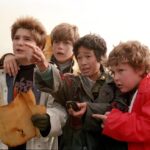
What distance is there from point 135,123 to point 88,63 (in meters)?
0.69

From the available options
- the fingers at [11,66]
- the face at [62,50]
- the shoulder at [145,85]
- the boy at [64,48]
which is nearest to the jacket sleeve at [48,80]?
the fingers at [11,66]

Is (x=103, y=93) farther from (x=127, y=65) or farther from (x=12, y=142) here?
(x=12, y=142)

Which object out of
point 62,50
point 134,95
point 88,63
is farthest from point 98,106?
point 62,50

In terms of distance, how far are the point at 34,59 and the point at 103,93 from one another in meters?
0.55

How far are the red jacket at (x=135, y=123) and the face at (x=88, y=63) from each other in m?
0.50

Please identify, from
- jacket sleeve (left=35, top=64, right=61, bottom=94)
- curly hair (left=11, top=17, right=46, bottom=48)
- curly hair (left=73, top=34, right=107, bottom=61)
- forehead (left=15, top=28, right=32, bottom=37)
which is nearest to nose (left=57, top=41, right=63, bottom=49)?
curly hair (left=73, top=34, right=107, bottom=61)

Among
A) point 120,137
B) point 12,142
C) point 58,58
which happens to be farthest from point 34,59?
point 58,58

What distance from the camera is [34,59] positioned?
2168mm

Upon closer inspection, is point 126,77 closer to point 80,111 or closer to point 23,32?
point 80,111

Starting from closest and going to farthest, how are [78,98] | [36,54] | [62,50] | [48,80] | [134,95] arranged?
[36,54], [48,80], [134,95], [78,98], [62,50]

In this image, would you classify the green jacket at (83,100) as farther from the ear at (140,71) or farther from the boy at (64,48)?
the boy at (64,48)

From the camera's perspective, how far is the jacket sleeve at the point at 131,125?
7.32ft

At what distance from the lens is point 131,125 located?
88.0 inches

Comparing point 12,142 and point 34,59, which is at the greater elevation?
point 34,59
